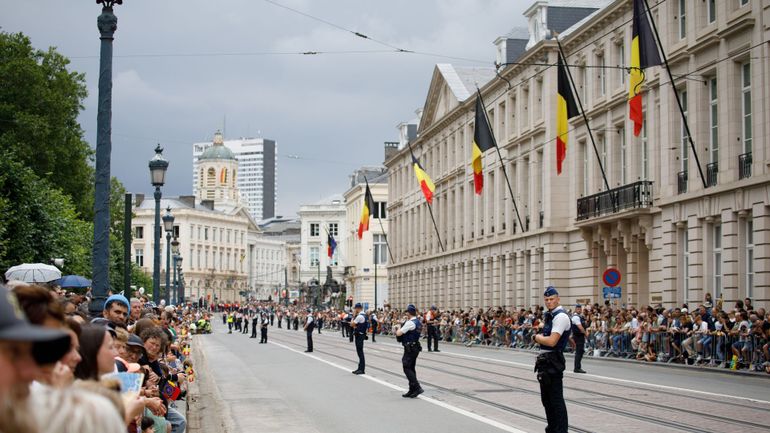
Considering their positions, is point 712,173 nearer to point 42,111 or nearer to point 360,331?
point 360,331

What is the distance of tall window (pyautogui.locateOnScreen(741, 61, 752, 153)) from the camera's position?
33.5 metres

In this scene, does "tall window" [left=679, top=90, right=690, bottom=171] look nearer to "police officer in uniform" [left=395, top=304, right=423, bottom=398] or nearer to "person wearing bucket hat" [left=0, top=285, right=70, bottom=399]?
"police officer in uniform" [left=395, top=304, right=423, bottom=398]

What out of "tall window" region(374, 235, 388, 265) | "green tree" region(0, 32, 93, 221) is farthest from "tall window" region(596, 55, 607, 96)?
"tall window" region(374, 235, 388, 265)

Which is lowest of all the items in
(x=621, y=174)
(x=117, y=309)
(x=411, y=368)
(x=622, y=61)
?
(x=411, y=368)

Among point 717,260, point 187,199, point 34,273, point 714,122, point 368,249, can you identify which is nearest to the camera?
point 34,273

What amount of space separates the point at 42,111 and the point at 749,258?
3839cm

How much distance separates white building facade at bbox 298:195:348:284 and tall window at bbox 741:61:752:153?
118481mm

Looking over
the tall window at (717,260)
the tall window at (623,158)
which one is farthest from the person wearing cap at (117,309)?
the tall window at (623,158)

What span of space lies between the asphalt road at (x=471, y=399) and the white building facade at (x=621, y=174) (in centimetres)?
596

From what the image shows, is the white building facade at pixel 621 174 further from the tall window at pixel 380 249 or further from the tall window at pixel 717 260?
the tall window at pixel 380 249

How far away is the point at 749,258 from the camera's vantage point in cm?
3312

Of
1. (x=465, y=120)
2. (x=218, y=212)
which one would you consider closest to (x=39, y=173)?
(x=465, y=120)

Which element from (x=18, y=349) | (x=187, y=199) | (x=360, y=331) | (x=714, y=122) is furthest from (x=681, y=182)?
(x=187, y=199)

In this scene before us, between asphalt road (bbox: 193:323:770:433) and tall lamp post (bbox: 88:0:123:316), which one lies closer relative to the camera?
tall lamp post (bbox: 88:0:123:316)
